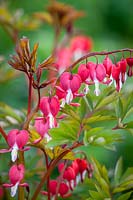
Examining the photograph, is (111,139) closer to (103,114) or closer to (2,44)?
(103,114)

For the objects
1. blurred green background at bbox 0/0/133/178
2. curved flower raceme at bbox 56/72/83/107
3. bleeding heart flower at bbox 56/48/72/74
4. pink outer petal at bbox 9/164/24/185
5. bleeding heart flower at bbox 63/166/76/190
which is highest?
blurred green background at bbox 0/0/133/178

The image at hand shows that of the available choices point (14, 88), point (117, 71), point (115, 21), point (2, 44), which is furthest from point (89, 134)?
point (115, 21)

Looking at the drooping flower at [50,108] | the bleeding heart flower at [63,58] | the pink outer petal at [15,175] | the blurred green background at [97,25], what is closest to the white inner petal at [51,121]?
the drooping flower at [50,108]

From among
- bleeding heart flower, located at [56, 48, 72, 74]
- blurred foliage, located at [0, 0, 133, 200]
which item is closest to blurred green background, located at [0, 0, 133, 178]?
blurred foliage, located at [0, 0, 133, 200]

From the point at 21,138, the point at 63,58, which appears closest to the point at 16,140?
the point at 21,138

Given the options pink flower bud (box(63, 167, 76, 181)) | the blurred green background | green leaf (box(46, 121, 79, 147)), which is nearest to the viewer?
green leaf (box(46, 121, 79, 147))

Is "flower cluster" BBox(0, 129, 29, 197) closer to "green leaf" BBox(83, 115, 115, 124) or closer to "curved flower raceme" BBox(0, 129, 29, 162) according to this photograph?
"curved flower raceme" BBox(0, 129, 29, 162)
